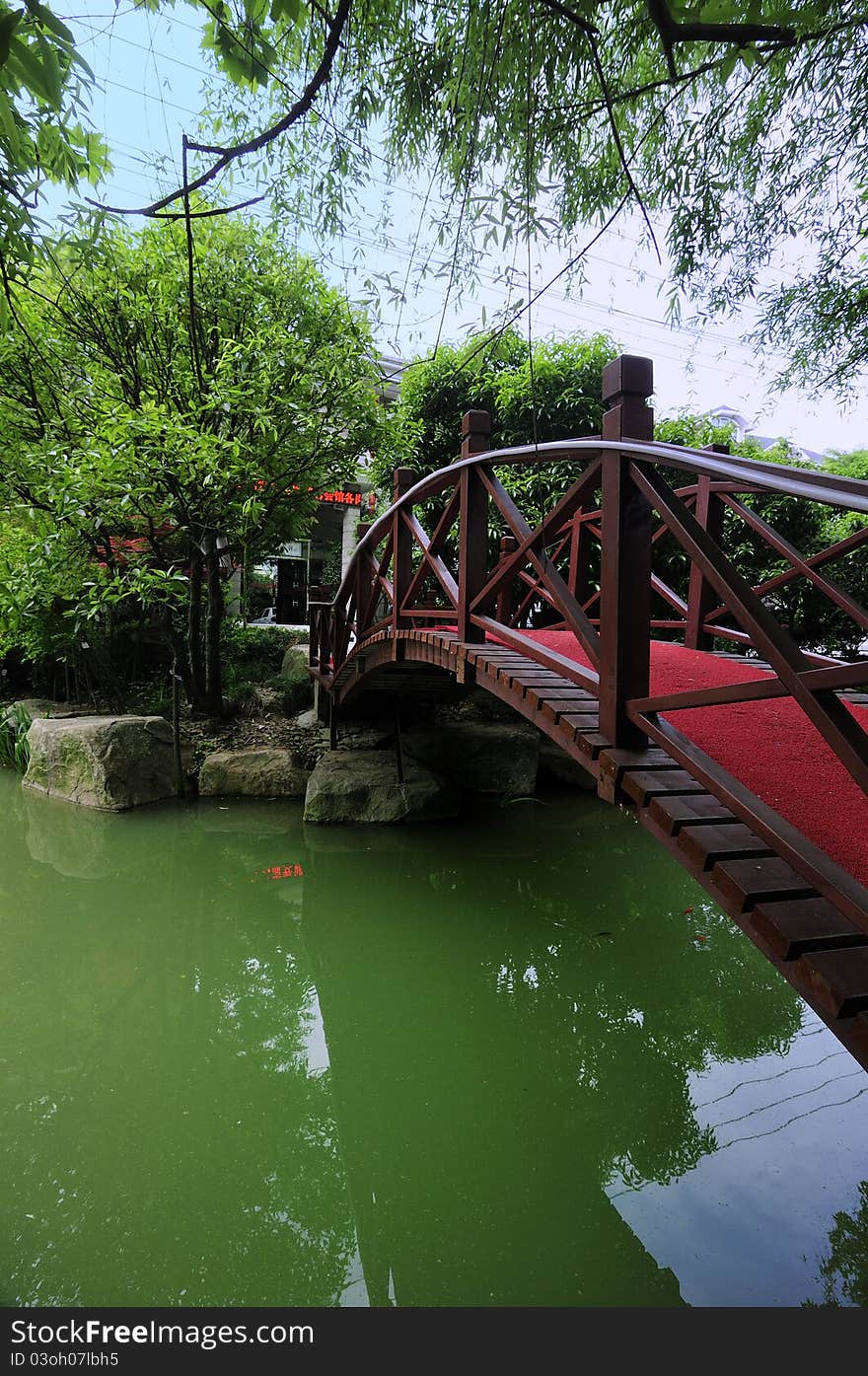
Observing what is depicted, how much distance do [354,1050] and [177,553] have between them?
5017 millimetres

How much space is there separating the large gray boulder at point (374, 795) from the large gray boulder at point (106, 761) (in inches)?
49.3

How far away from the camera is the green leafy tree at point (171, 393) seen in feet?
16.6

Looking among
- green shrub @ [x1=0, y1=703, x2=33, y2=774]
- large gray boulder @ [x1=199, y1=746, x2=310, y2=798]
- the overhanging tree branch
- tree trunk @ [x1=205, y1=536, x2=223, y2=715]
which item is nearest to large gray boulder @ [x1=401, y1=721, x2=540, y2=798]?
large gray boulder @ [x1=199, y1=746, x2=310, y2=798]

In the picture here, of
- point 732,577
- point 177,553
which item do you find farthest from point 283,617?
point 732,577

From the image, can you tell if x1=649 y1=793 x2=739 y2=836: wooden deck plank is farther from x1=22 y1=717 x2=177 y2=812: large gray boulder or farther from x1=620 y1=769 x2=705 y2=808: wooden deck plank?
x1=22 y1=717 x2=177 y2=812: large gray boulder

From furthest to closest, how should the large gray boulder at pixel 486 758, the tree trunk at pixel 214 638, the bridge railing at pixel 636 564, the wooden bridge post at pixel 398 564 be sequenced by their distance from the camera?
the tree trunk at pixel 214 638
the large gray boulder at pixel 486 758
the wooden bridge post at pixel 398 564
the bridge railing at pixel 636 564

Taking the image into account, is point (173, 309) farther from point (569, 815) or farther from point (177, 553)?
Result: point (569, 815)

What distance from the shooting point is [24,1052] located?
267 centimetres

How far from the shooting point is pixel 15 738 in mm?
6766

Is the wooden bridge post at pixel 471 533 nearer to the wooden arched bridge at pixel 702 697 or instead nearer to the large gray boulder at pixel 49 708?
the wooden arched bridge at pixel 702 697

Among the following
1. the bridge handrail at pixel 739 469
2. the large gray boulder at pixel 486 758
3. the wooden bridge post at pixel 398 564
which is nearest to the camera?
the bridge handrail at pixel 739 469

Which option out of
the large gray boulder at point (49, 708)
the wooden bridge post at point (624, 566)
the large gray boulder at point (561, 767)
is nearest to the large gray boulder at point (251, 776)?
the large gray boulder at point (49, 708)

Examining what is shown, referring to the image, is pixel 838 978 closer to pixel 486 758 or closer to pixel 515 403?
pixel 486 758

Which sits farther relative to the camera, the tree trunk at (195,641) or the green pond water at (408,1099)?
the tree trunk at (195,641)
